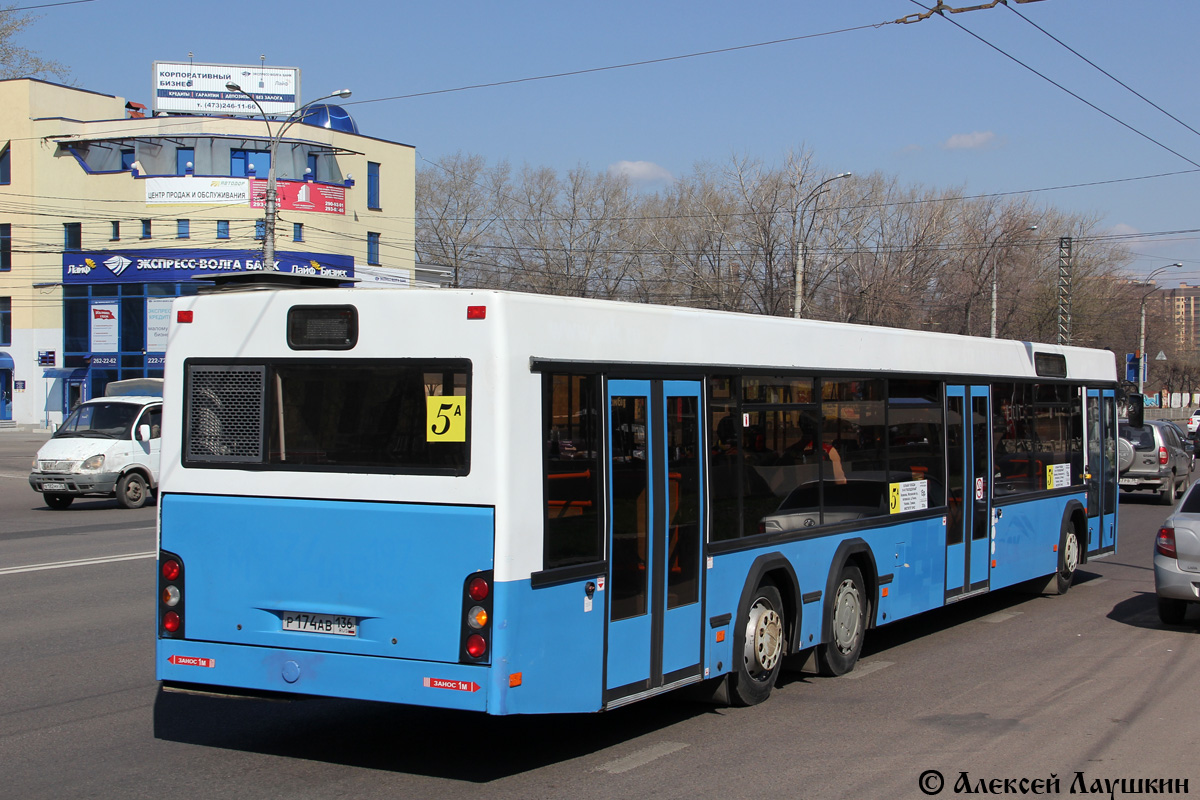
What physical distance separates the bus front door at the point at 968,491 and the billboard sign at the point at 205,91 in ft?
153

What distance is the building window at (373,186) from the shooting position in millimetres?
54844

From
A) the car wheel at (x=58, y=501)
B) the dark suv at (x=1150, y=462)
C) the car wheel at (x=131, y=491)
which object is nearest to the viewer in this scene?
the car wheel at (x=131, y=491)

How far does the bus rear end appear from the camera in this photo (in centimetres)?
557

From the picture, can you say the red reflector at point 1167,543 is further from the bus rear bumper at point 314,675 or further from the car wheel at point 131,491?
the car wheel at point 131,491

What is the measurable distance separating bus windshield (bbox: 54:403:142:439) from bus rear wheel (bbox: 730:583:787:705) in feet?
56.0

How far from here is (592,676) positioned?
596cm

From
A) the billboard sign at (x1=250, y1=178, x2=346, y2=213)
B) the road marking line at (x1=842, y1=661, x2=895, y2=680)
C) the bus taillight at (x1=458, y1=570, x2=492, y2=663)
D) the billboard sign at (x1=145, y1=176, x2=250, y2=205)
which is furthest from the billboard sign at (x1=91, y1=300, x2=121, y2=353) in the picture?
the bus taillight at (x1=458, y1=570, x2=492, y2=663)

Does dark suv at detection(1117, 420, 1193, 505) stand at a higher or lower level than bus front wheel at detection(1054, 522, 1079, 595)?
higher

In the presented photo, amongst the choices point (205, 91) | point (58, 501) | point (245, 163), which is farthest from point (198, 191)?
point (58, 501)

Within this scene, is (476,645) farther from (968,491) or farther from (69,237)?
(69,237)

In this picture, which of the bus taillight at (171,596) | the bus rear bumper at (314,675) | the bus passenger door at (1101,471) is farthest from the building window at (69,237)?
the bus rear bumper at (314,675)

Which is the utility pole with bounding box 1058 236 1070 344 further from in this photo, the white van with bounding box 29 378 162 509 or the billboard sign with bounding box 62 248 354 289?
the billboard sign with bounding box 62 248 354 289

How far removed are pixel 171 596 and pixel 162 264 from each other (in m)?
47.9

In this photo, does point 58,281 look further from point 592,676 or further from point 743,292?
point 592,676
